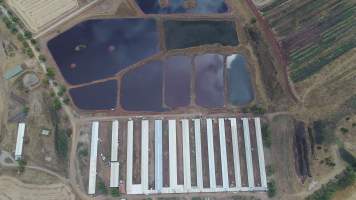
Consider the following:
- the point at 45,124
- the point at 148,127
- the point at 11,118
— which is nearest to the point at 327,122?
the point at 148,127

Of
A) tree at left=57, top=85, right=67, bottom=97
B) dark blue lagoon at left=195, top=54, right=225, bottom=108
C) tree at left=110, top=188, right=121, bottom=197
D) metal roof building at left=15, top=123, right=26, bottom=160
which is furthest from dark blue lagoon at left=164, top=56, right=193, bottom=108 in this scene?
metal roof building at left=15, top=123, right=26, bottom=160

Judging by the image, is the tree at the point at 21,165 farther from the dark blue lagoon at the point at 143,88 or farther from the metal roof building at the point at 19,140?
the dark blue lagoon at the point at 143,88

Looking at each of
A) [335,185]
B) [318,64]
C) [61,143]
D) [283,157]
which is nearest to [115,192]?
[61,143]

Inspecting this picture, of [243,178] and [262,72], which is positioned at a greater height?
[262,72]

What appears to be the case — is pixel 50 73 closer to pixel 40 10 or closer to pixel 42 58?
pixel 42 58

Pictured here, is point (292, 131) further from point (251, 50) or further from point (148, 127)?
point (148, 127)

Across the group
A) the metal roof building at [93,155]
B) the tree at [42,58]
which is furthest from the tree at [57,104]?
the tree at [42,58]

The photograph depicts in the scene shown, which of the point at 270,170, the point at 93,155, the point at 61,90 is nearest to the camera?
the point at 93,155
